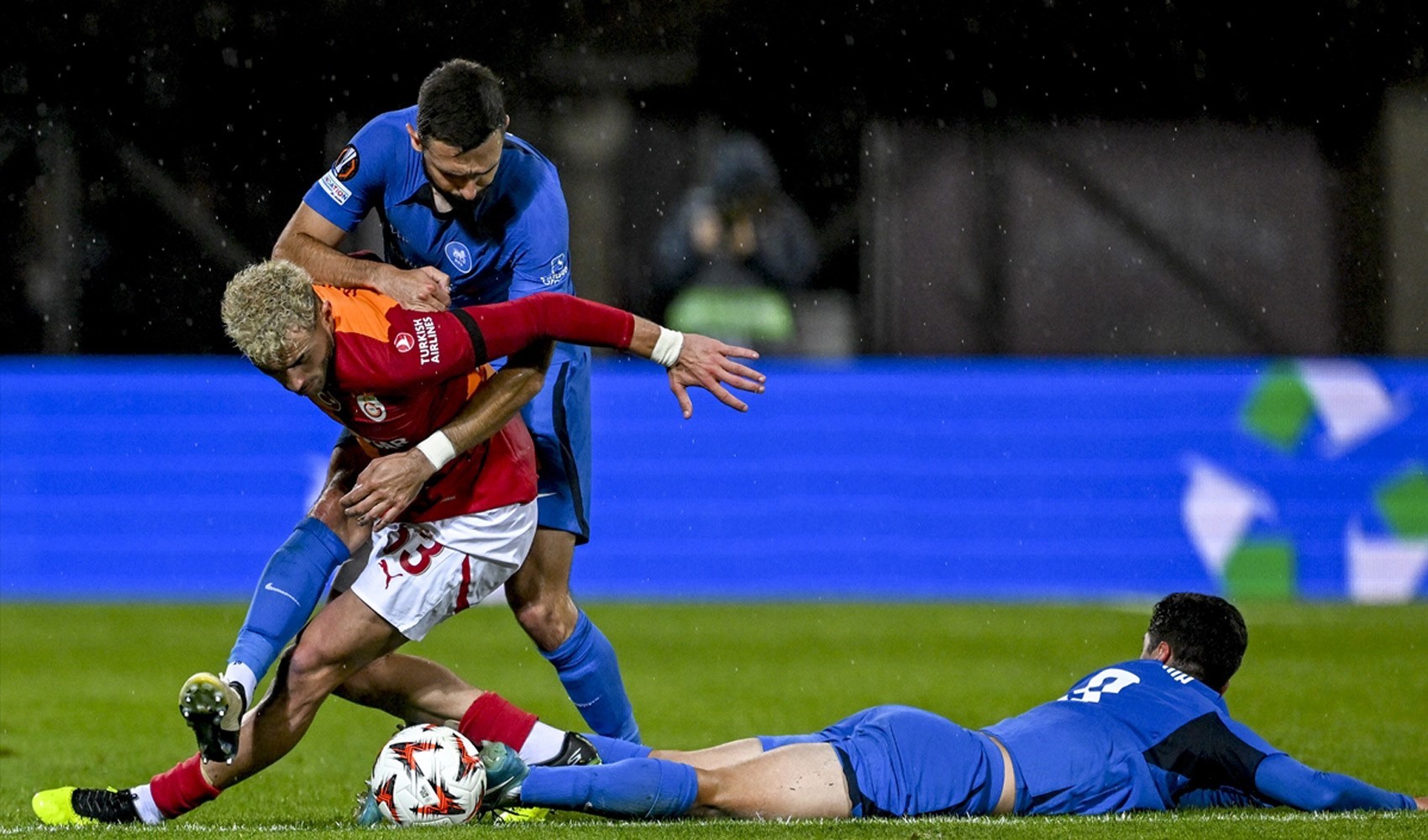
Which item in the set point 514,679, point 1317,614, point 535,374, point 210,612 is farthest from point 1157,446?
point 535,374

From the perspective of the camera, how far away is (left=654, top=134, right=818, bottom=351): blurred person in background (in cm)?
1102

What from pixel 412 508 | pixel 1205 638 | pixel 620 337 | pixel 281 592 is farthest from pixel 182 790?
pixel 1205 638

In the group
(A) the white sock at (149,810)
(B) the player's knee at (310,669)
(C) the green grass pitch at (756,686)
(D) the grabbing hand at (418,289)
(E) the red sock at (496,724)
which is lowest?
(C) the green grass pitch at (756,686)

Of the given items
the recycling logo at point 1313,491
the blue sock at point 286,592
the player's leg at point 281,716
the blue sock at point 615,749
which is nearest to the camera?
the blue sock at point 286,592

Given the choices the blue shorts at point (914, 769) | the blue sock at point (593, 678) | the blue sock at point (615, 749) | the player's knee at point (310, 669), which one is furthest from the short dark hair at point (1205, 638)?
the player's knee at point (310, 669)

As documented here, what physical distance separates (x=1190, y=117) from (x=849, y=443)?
6.26 metres

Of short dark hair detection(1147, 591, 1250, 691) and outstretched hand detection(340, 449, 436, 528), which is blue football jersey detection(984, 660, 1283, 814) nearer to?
short dark hair detection(1147, 591, 1250, 691)

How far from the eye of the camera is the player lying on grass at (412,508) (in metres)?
4.30

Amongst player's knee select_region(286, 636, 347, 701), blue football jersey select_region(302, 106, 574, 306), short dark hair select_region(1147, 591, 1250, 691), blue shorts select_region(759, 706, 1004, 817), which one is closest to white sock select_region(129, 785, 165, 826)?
player's knee select_region(286, 636, 347, 701)

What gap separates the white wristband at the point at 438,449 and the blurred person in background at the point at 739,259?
6.55 metres

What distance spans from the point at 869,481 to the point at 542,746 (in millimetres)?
5266

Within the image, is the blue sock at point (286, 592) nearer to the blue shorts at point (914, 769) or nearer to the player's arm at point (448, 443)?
the player's arm at point (448, 443)

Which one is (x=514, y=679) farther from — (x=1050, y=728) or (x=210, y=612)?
(x=1050, y=728)

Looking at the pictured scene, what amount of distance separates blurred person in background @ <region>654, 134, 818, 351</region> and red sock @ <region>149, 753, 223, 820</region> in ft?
22.3
